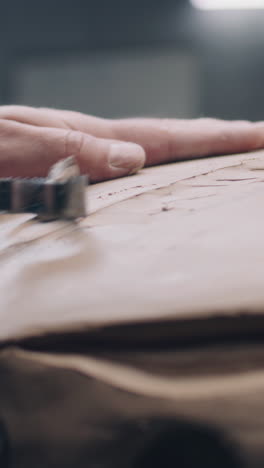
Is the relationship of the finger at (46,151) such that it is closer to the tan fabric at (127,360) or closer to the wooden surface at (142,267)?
the wooden surface at (142,267)

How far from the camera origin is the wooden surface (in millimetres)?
243

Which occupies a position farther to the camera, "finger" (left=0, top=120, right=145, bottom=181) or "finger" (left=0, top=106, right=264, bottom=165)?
"finger" (left=0, top=106, right=264, bottom=165)

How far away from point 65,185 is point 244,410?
173 mm

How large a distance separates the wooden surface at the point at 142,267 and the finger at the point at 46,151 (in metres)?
0.12

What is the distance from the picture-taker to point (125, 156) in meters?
0.53

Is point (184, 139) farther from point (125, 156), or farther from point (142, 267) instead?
point (142, 267)

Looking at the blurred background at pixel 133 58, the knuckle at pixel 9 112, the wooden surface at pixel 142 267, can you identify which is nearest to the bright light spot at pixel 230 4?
the blurred background at pixel 133 58

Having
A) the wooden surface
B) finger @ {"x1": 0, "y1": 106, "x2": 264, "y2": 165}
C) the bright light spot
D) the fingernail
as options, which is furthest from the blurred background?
the wooden surface

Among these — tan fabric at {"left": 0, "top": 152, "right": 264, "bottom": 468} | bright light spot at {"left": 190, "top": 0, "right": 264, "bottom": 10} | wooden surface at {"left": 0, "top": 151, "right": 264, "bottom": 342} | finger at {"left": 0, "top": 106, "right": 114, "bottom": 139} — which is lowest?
tan fabric at {"left": 0, "top": 152, "right": 264, "bottom": 468}

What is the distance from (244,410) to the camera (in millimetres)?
238

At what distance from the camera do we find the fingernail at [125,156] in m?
0.53

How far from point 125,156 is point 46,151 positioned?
0.30 feet

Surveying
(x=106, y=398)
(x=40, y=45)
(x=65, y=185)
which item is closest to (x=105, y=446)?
(x=106, y=398)

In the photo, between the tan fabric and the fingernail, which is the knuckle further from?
the tan fabric
